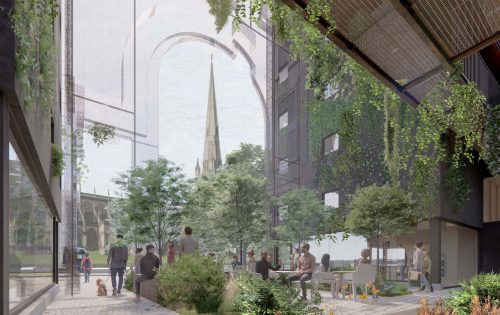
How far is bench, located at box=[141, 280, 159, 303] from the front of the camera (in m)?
11.6

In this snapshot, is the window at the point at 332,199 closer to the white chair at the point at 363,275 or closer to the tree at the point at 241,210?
the tree at the point at 241,210

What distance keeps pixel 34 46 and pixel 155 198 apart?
15360mm

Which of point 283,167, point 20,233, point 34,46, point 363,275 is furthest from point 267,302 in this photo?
point 283,167

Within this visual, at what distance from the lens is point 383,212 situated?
18516mm

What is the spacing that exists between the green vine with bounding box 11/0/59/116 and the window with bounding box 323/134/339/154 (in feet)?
64.2

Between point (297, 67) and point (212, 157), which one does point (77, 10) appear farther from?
point (212, 157)

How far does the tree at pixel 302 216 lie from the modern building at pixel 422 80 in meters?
0.50

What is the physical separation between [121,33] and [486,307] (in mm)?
26832

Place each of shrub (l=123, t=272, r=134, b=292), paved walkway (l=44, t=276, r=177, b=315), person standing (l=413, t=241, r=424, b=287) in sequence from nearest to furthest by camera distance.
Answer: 1. paved walkway (l=44, t=276, r=177, b=315)
2. shrub (l=123, t=272, r=134, b=292)
3. person standing (l=413, t=241, r=424, b=287)

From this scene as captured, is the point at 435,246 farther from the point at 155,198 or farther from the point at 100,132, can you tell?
the point at 100,132

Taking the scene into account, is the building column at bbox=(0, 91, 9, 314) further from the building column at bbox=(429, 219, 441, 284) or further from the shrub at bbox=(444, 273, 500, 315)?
the building column at bbox=(429, 219, 441, 284)

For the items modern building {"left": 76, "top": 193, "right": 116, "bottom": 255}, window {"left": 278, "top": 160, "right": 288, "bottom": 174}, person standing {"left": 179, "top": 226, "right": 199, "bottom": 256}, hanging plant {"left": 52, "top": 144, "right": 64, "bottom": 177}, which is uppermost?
window {"left": 278, "top": 160, "right": 288, "bottom": 174}

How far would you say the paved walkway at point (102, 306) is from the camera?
33.5 ft

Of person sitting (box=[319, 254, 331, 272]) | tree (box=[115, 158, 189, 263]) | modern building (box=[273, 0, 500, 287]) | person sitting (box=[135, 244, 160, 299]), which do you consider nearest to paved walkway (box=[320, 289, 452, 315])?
person sitting (box=[135, 244, 160, 299])
